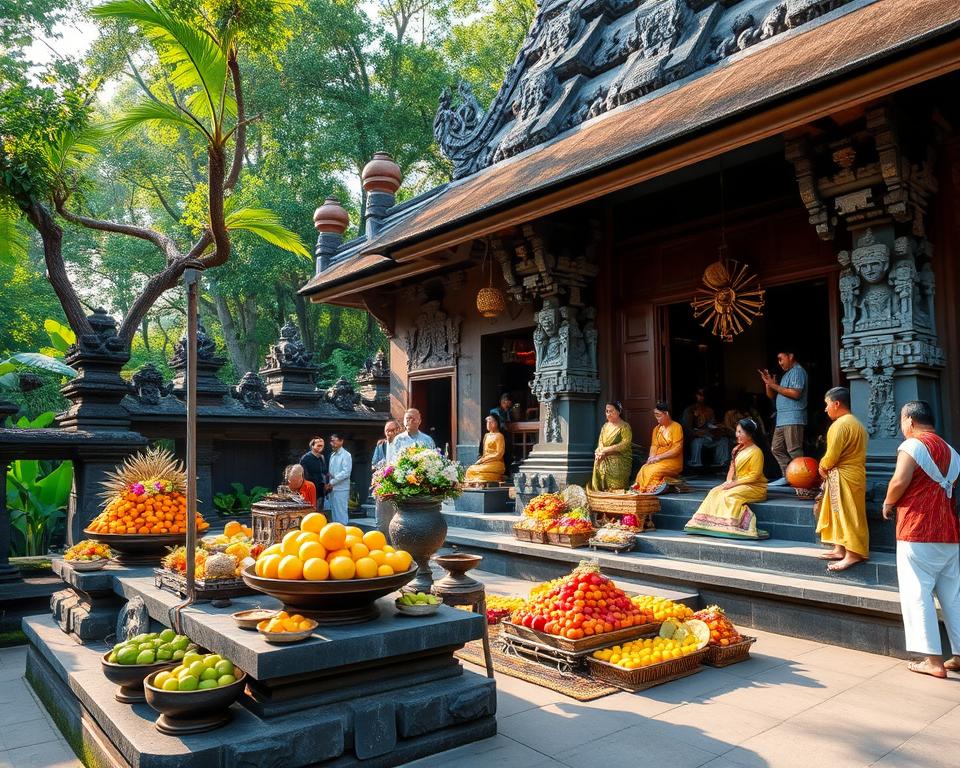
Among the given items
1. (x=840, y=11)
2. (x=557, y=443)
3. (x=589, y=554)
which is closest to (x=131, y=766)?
(x=589, y=554)

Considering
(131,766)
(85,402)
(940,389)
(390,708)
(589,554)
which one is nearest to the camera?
(131,766)

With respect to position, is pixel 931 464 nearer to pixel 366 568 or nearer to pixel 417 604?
pixel 417 604

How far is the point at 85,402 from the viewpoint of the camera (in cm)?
855

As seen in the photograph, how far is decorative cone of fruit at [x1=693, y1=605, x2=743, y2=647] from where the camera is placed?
492 centimetres

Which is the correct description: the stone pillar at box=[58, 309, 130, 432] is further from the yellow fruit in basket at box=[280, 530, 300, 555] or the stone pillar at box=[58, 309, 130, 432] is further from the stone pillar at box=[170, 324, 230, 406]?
the yellow fruit in basket at box=[280, 530, 300, 555]

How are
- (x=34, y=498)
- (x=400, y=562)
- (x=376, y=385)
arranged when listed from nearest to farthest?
(x=400, y=562) < (x=34, y=498) < (x=376, y=385)

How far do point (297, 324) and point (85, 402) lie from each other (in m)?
17.3

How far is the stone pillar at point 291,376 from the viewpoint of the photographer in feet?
44.3

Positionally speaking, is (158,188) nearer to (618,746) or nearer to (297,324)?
(297,324)

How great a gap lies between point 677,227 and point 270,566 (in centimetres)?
703

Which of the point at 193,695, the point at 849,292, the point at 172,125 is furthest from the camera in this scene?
the point at 172,125

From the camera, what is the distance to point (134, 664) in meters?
3.52

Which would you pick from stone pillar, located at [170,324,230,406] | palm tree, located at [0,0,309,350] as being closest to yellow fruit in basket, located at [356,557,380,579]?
palm tree, located at [0,0,309,350]

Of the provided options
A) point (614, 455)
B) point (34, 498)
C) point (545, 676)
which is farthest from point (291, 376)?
point (545, 676)
